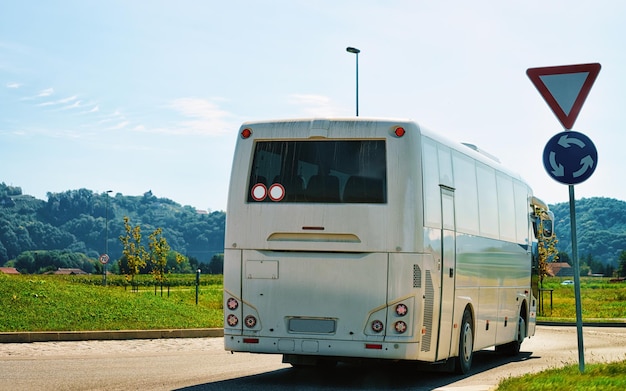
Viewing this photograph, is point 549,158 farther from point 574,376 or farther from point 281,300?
point 281,300

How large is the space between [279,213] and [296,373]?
2.83m

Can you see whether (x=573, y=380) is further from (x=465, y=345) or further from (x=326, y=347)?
(x=465, y=345)

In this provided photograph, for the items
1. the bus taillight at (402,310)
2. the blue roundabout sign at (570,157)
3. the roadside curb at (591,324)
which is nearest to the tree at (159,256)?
the roadside curb at (591,324)

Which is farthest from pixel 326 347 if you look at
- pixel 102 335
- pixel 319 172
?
pixel 102 335

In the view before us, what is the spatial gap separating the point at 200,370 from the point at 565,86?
6.58 meters

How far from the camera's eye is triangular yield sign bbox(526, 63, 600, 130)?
11.0 metres

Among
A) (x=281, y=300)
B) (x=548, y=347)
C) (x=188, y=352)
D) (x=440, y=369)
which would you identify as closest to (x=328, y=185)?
(x=281, y=300)

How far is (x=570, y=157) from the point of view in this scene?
11164mm

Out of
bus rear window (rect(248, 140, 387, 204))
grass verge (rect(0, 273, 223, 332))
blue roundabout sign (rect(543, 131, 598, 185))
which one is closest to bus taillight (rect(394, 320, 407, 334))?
bus rear window (rect(248, 140, 387, 204))

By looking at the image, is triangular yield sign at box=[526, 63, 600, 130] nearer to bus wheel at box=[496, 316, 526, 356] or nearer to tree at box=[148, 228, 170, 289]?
bus wheel at box=[496, 316, 526, 356]

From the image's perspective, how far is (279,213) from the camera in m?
12.2

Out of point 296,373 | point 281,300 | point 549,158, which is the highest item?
point 549,158

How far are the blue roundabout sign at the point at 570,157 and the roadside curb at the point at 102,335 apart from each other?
1185 cm

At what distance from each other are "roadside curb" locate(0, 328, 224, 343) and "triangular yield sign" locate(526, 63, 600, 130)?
A: 12.1m
